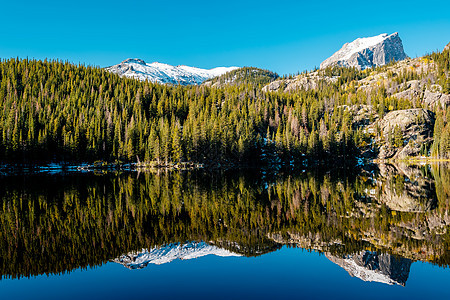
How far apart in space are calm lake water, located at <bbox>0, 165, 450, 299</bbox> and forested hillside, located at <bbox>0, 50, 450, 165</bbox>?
7663 cm

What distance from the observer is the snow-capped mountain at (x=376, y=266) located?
12062 mm

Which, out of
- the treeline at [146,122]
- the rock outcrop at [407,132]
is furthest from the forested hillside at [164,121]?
the rock outcrop at [407,132]

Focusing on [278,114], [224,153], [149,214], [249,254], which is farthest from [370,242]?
[278,114]

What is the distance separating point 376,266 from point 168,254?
9560 millimetres

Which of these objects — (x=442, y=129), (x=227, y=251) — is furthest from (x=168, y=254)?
(x=442, y=129)

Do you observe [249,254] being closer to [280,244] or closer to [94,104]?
[280,244]

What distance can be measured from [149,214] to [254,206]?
29.2 feet

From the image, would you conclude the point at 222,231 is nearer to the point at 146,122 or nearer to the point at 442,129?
the point at 146,122

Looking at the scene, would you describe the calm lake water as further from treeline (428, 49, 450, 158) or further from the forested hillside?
treeline (428, 49, 450, 158)

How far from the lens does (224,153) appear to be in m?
107

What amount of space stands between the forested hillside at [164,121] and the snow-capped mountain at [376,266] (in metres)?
87.9

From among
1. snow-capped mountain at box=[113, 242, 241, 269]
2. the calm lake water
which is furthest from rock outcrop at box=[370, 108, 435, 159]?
snow-capped mountain at box=[113, 242, 241, 269]

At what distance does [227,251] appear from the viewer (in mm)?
15742

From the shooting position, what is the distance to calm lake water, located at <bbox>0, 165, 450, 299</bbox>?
1152cm
